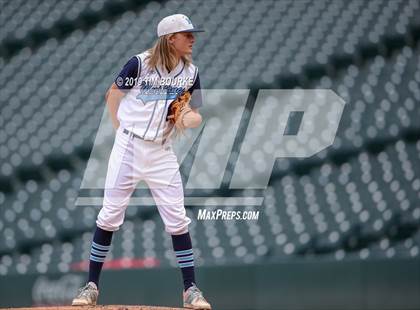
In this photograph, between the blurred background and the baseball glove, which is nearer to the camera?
the baseball glove

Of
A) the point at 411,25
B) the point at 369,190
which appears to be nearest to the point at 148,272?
the point at 369,190

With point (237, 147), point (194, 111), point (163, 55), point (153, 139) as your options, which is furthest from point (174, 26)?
point (237, 147)

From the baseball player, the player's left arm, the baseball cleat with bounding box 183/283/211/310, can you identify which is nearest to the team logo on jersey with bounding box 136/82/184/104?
the baseball player

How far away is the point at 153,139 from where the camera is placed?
4559mm

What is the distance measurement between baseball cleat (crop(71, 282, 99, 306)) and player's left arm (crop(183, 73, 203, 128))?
2.77 ft

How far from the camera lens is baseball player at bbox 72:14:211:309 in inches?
180

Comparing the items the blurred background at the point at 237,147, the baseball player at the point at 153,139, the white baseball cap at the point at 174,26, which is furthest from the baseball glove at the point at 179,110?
the blurred background at the point at 237,147

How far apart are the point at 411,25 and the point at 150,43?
162 cm

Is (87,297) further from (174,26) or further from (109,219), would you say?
(174,26)

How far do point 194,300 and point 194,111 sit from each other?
0.86m

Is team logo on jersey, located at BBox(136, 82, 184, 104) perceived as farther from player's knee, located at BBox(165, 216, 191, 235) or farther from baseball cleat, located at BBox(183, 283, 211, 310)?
baseball cleat, located at BBox(183, 283, 211, 310)

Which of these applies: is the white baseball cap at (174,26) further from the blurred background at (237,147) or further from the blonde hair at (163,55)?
the blurred background at (237,147)

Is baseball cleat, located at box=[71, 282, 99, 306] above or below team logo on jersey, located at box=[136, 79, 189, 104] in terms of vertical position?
below

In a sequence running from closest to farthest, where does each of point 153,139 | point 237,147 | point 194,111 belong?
point 153,139, point 194,111, point 237,147
